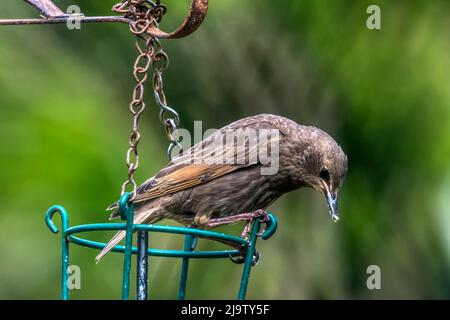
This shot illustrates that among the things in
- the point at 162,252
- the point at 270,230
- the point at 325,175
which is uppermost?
the point at 325,175

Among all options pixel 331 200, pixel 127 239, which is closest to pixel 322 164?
pixel 331 200

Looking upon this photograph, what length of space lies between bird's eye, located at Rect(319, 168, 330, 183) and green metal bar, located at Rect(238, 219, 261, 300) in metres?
0.73

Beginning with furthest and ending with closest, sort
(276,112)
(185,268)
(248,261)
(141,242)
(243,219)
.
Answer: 1. (276,112)
2. (243,219)
3. (185,268)
4. (248,261)
5. (141,242)

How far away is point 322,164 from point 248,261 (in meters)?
1.19

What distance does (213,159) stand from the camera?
6.82 meters

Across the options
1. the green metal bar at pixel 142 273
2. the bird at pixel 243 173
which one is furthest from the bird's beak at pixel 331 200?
the green metal bar at pixel 142 273

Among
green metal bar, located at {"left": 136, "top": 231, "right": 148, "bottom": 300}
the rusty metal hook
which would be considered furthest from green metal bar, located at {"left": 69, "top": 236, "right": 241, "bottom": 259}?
the rusty metal hook

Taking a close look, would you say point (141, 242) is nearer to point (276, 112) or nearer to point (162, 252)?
point (162, 252)

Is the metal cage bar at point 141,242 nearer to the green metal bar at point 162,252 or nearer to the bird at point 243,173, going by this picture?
the green metal bar at point 162,252

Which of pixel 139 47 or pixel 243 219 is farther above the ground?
pixel 139 47

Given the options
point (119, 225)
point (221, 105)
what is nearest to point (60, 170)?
point (221, 105)

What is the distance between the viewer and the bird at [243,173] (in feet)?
21.8

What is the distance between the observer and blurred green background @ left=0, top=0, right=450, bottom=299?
24.0 ft

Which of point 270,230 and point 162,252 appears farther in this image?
point 270,230
